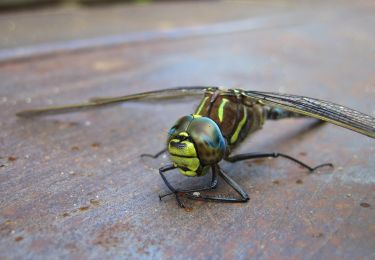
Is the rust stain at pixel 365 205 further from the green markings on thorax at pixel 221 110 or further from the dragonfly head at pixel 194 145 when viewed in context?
the green markings on thorax at pixel 221 110

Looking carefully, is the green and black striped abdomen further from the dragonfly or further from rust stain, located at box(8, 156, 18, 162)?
rust stain, located at box(8, 156, 18, 162)

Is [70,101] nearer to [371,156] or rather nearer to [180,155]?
[180,155]

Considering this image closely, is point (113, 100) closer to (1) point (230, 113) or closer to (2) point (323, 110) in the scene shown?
(1) point (230, 113)

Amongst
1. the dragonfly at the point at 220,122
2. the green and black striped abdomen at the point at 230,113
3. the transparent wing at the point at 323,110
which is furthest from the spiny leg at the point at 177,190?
the transparent wing at the point at 323,110

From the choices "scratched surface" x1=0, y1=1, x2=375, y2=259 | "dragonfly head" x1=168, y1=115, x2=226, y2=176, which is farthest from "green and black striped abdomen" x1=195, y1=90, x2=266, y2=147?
"dragonfly head" x1=168, y1=115, x2=226, y2=176

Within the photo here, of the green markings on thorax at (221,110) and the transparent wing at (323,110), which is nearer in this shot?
the transparent wing at (323,110)

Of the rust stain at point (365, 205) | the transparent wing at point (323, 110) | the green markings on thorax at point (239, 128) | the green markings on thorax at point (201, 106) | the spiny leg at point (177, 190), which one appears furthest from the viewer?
the green markings on thorax at point (239, 128)

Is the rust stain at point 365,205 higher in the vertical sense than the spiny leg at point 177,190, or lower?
higher

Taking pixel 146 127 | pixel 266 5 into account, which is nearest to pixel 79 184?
pixel 146 127
